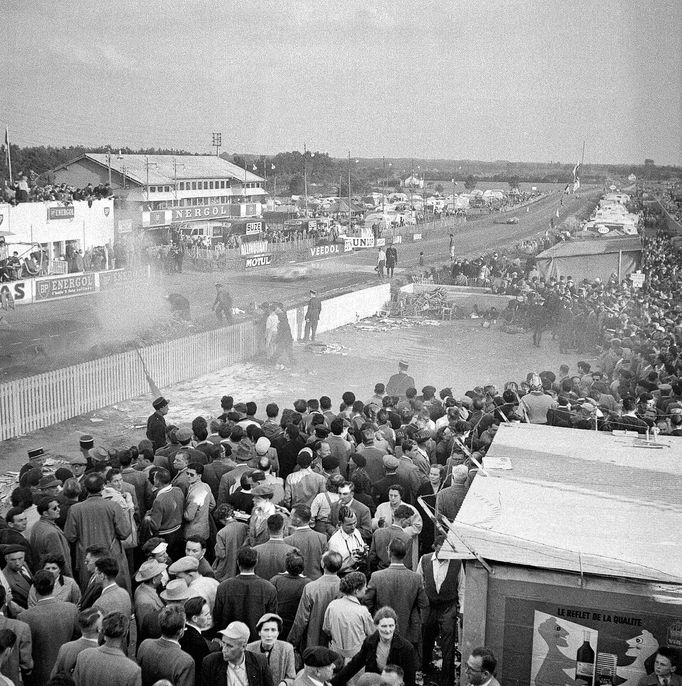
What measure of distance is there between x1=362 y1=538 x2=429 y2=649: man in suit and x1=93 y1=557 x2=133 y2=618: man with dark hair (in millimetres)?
1563

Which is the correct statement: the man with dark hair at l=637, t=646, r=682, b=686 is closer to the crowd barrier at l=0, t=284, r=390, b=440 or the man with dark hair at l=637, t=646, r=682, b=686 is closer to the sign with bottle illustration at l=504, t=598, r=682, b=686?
the sign with bottle illustration at l=504, t=598, r=682, b=686

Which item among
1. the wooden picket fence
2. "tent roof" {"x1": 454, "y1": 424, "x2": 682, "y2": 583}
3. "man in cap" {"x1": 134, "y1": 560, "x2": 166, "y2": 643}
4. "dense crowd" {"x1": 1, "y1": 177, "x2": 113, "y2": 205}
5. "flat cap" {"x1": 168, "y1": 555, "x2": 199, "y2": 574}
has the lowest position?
the wooden picket fence

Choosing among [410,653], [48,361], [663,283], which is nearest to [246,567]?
[410,653]

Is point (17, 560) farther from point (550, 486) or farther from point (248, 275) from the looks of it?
point (248, 275)

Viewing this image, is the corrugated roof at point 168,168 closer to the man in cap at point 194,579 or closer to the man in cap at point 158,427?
the man in cap at point 158,427

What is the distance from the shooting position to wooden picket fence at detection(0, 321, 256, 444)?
13734 mm

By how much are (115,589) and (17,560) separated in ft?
2.98

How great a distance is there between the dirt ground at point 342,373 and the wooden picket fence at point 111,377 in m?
0.20

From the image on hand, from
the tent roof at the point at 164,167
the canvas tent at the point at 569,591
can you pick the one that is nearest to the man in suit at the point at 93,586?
the canvas tent at the point at 569,591

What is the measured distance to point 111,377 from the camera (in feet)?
51.6

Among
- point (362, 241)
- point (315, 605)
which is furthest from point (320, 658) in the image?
point (362, 241)

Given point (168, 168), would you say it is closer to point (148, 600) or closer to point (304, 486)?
point (304, 486)

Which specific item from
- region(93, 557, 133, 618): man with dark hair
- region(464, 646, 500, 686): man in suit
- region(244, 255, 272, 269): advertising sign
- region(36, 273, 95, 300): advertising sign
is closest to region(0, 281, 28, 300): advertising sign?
region(36, 273, 95, 300): advertising sign

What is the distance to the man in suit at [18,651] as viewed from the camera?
4988mm
